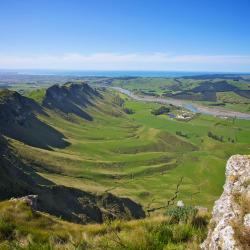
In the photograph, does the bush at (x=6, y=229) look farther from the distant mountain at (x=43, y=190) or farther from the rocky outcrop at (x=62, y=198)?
the rocky outcrop at (x=62, y=198)

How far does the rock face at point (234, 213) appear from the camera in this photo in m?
9.08

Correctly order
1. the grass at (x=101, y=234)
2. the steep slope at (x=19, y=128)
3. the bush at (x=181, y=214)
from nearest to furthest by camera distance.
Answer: the grass at (x=101, y=234), the bush at (x=181, y=214), the steep slope at (x=19, y=128)

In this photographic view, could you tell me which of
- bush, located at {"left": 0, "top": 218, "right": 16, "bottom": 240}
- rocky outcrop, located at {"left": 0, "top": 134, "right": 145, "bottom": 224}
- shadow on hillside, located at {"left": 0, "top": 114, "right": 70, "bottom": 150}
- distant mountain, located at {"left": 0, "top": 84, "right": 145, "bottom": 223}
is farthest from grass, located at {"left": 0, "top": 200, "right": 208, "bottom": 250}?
shadow on hillside, located at {"left": 0, "top": 114, "right": 70, "bottom": 150}

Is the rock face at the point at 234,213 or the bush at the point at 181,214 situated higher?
the rock face at the point at 234,213

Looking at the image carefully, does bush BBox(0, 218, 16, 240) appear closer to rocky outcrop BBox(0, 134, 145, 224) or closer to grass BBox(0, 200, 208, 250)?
grass BBox(0, 200, 208, 250)

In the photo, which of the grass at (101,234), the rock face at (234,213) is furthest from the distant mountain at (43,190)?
the rock face at (234,213)

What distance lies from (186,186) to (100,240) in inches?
5994

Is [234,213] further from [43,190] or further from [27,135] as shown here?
[27,135]

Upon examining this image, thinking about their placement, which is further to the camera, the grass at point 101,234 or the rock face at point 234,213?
the grass at point 101,234

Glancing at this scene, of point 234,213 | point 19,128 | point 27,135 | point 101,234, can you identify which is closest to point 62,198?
point 101,234

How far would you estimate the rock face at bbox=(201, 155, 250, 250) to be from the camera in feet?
29.8

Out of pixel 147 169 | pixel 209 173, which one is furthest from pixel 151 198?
pixel 209 173

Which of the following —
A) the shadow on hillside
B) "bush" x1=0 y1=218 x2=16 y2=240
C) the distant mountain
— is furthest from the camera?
the shadow on hillside

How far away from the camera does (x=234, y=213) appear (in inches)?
410
